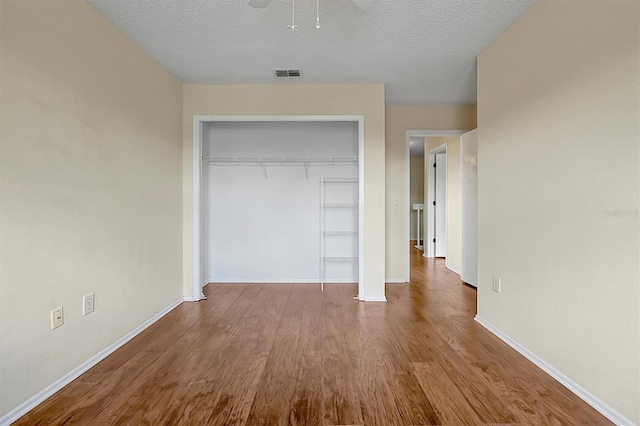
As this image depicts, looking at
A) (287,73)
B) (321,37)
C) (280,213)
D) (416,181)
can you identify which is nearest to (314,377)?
(321,37)

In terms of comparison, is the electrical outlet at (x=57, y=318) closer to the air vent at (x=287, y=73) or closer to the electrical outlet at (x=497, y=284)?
the air vent at (x=287, y=73)

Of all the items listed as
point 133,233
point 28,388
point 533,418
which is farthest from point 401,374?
point 133,233

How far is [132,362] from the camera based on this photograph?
2.16 metres

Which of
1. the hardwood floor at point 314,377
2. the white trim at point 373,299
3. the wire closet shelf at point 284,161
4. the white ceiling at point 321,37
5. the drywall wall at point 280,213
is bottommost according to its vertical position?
the hardwood floor at point 314,377

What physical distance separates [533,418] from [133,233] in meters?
2.89

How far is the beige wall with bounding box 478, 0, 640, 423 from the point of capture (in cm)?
154

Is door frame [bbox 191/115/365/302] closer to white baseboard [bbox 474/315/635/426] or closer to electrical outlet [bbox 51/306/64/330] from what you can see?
white baseboard [bbox 474/315/635/426]

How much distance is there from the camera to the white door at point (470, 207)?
4062 mm

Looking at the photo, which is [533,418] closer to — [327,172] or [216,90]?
[327,172]

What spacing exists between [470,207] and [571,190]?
2378mm

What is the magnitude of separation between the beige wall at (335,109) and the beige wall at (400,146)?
38.2 inches

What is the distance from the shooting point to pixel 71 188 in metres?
1.97

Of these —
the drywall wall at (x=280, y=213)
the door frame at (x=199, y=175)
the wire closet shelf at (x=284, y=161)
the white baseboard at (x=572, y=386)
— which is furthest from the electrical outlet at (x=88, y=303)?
the white baseboard at (x=572, y=386)

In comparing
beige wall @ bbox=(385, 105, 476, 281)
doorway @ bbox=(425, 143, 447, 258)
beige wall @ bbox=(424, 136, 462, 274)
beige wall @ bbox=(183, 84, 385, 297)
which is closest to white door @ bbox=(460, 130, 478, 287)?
beige wall @ bbox=(385, 105, 476, 281)
